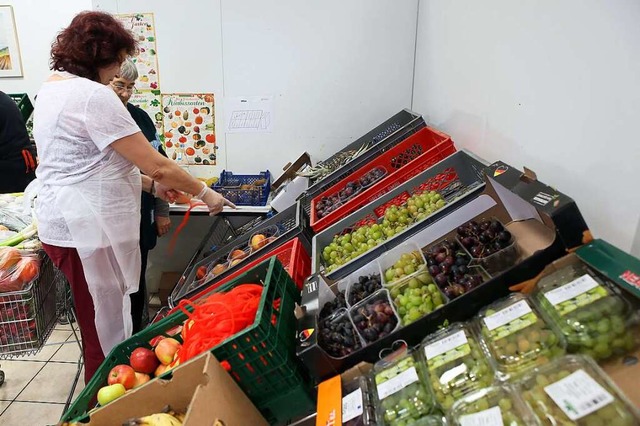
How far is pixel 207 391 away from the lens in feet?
3.65

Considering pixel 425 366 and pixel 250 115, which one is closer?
pixel 425 366

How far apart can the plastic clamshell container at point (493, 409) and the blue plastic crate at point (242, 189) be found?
7.51ft

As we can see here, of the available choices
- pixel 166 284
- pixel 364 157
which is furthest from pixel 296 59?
pixel 166 284

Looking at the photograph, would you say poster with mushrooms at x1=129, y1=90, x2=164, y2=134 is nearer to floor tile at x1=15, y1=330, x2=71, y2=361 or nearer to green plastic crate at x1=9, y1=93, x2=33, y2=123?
floor tile at x1=15, y1=330, x2=71, y2=361

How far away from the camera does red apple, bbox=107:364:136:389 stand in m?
1.38

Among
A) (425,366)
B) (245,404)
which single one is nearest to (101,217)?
(245,404)

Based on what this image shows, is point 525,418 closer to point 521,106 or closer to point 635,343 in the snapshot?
point 635,343

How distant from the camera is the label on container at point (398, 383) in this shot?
101 cm

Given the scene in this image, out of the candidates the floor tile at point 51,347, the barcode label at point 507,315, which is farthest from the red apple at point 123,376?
the floor tile at point 51,347

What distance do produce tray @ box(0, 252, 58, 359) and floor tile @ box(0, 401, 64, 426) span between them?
22.5 inches

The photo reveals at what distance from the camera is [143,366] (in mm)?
1444

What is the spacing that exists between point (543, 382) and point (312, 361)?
0.57 metres

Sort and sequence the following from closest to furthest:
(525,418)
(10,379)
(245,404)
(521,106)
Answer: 1. (525,418)
2. (245,404)
3. (521,106)
4. (10,379)

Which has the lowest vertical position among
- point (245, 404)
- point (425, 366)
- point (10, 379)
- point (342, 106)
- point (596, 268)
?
point (10, 379)
